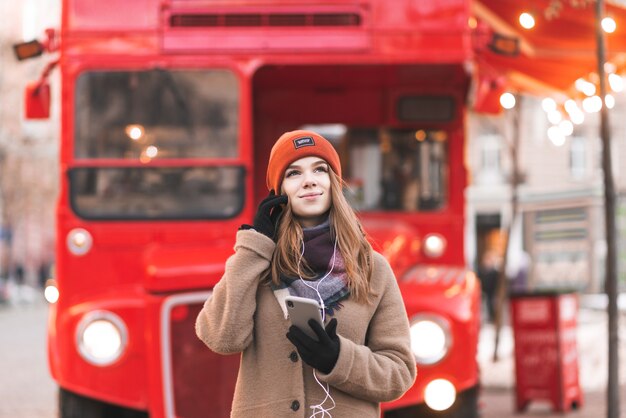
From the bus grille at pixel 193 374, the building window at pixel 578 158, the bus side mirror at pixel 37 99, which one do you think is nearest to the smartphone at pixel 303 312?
the bus grille at pixel 193 374

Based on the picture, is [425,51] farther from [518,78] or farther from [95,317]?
[518,78]

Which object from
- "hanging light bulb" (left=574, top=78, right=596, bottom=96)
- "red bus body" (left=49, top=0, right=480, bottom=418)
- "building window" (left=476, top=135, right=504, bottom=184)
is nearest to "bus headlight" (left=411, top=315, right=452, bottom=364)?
"red bus body" (left=49, top=0, right=480, bottom=418)

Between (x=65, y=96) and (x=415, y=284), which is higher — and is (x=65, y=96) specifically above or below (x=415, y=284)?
above

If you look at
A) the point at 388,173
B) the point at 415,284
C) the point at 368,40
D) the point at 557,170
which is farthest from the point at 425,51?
the point at 557,170

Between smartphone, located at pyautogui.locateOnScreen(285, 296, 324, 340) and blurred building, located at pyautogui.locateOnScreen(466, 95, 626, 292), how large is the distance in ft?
97.9

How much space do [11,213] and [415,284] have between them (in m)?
35.1

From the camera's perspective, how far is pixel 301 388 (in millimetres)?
3266

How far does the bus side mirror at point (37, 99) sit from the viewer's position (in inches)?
276

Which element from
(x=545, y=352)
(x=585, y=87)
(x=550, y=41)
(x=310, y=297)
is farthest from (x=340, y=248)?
(x=585, y=87)

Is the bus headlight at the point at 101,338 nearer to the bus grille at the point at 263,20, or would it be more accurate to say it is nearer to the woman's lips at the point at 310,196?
the bus grille at the point at 263,20

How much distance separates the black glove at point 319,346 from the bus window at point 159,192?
341 centimetres

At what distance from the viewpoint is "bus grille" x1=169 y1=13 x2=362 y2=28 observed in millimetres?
6688

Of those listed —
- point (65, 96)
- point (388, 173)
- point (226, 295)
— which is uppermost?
point (65, 96)

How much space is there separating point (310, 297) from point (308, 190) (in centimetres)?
34
